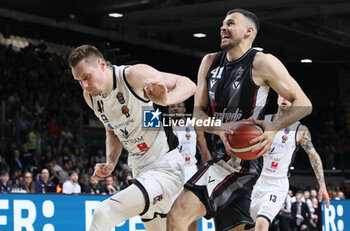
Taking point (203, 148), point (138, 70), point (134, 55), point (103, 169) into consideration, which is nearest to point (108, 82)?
point (138, 70)

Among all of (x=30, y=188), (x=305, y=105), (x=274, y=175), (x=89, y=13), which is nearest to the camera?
(x=305, y=105)

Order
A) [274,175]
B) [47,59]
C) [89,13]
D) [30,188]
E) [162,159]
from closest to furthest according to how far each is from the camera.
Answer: [162,159] → [274,175] → [30,188] → [47,59] → [89,13]

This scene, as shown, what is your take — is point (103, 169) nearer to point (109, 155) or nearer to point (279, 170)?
point (109, 155)

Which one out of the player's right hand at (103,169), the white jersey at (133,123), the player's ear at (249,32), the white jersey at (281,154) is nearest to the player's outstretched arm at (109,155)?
the player's right hand at (103,169)

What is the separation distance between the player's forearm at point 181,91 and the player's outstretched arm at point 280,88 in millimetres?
496

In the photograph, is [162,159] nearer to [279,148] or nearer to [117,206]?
[117,206]

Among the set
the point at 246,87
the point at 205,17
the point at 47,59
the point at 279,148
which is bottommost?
the point at 279,148

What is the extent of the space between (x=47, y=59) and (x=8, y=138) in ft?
17.1

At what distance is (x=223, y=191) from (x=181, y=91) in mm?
822

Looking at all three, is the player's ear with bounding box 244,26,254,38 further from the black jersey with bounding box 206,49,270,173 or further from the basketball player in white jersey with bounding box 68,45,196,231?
the basketball player in white jersey with bounding box 68,45,196,231

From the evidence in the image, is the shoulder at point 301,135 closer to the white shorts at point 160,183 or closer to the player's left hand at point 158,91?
the white shorts at point 160,183

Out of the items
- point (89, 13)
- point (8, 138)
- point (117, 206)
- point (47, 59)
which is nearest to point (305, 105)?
point (117, 206)

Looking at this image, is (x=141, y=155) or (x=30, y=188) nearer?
(x=141, y=155)

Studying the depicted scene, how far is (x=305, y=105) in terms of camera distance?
4.43 metres
